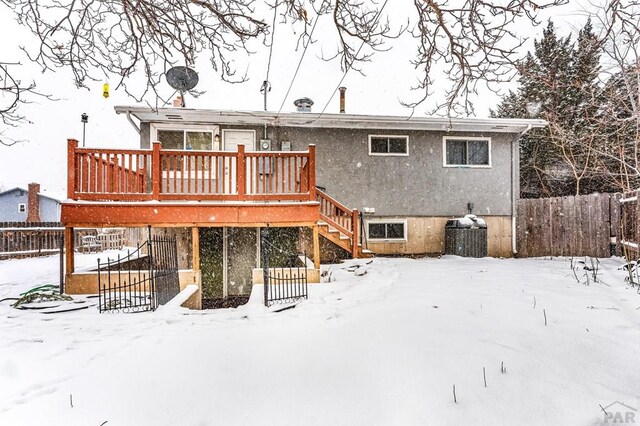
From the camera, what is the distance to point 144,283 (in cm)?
558

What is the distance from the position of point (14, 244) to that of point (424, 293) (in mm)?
14683

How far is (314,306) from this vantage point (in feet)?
15.0

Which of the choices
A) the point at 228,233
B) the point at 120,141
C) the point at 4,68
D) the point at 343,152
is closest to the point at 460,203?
the point at 343,152

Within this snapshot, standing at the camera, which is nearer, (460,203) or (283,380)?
(283,380)

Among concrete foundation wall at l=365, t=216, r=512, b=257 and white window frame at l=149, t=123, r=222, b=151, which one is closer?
white window frame at l=149, t=123, r=222, b=151

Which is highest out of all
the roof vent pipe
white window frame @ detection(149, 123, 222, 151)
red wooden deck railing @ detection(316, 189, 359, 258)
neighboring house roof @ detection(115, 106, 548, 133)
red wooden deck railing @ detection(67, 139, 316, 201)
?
the roof vent pipe

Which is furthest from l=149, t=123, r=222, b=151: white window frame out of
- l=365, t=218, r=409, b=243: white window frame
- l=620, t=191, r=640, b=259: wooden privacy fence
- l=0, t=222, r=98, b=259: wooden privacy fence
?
l=620, t=191, r=640, b=259: wooden privacy fence

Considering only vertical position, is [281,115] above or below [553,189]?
above

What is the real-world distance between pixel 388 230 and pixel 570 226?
218 inches

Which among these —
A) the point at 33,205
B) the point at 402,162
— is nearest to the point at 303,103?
the point at 402,162

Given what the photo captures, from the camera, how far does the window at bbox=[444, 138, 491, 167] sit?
9.88m

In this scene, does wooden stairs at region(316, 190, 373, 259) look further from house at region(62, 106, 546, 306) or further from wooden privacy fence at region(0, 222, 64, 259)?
wooden privacy fence at region(0, 222, 64, 259)

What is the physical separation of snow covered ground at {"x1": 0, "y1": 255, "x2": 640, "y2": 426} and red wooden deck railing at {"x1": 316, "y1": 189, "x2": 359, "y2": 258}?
11.1 feet

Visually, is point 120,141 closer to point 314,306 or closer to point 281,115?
point 281,115
